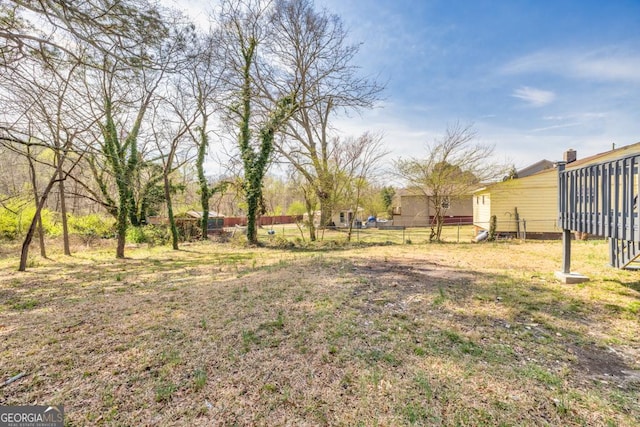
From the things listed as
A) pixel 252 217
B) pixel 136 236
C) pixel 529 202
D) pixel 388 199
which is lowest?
pixel 136 236

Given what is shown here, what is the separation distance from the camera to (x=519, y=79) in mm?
10789

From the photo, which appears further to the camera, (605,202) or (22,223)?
(22,223)

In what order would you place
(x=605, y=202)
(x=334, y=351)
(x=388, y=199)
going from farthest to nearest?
(x=388, y=199), (x=605, y=202), (x=334, y=351)

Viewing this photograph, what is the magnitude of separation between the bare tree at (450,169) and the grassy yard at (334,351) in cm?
695

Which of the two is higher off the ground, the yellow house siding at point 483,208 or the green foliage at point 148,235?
the yellow house siding at point 483,208

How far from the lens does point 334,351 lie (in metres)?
2.66

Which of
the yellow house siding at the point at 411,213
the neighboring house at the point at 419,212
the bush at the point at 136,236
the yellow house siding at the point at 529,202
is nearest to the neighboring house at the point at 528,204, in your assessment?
the yellow house siding at the point at 529,202

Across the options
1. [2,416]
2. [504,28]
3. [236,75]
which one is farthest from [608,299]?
[236,75]

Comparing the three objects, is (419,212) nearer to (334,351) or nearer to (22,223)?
(334,351)

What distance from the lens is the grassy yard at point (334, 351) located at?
1.92 metres

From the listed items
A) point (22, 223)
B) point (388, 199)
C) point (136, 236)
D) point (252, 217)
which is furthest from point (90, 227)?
Answer: point (388, 199)

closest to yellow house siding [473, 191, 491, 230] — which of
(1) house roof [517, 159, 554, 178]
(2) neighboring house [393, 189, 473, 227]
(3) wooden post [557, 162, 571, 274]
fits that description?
(2) neighboring house [393, 189, 473, 227]

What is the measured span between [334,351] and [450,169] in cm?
1092

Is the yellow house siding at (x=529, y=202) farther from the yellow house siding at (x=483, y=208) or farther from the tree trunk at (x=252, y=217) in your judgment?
the tree trunk at (x=252, y=217)
